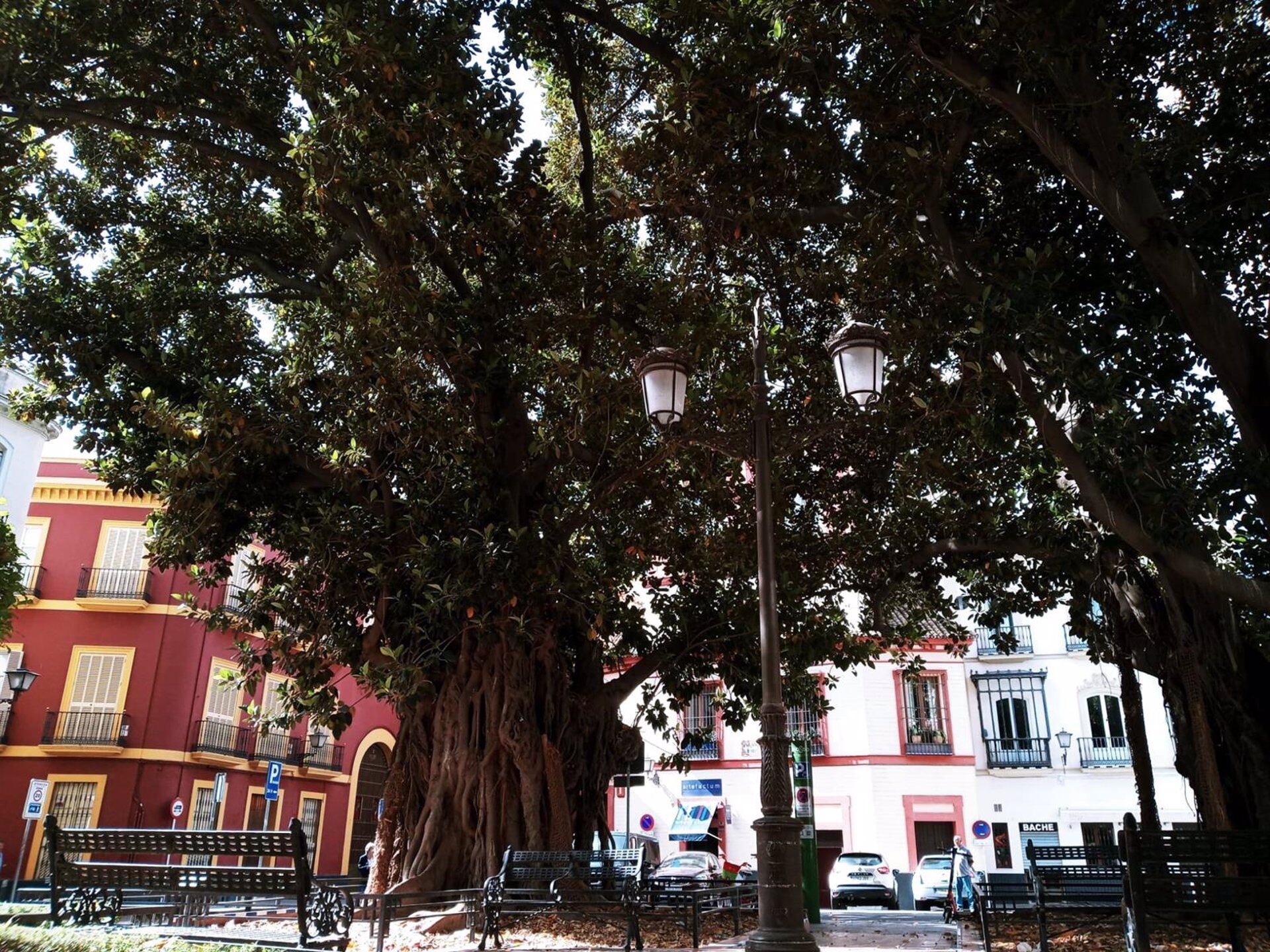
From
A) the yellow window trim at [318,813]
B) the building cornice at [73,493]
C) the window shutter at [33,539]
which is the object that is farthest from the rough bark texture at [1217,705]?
the window shutter at [33,539]

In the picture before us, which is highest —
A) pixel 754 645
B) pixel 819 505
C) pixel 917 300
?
pixel 917 300

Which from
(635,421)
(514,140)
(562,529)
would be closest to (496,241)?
(514,140)

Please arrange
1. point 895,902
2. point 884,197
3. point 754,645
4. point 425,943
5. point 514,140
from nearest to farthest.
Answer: point 425,943, point 884,197, point 514,140, point 754,645, point 895,902

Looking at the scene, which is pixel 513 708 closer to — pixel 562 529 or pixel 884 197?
pixel 562 529

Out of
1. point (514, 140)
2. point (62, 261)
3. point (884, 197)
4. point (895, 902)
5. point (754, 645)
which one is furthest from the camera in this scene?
point (895, 902)

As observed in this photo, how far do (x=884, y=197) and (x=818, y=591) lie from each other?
260 inches

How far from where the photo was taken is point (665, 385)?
8453mm

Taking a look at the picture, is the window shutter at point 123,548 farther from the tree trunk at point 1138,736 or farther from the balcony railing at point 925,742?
the tree trunk at point 1138,736

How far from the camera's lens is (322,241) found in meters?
14.1

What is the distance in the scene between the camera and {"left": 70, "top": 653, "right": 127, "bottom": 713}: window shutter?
25.0 metres

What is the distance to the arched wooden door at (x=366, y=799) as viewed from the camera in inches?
1287

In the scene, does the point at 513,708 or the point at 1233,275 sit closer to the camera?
the point at 1233,275

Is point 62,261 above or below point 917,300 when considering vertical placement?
above

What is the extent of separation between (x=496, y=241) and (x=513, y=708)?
5.86 m
